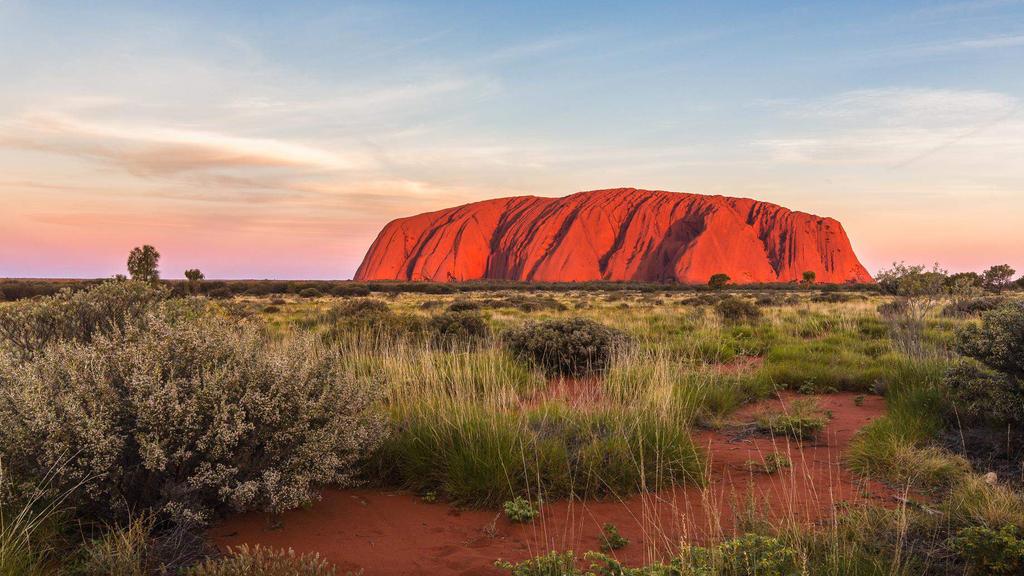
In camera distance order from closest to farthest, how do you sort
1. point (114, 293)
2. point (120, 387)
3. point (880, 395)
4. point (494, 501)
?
point (120, 387) < point (494, 501) < point (114, 293) < point (880, 395)

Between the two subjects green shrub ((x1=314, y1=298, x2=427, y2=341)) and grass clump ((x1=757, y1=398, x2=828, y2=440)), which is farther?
green shrub ((x1=314, y1=298, x2=427, y2=341))

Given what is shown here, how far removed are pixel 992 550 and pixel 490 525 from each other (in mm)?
2893

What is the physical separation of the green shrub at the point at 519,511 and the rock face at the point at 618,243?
92.7 meters

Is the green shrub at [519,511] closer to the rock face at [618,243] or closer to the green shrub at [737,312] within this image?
the green shrub at [737,312]

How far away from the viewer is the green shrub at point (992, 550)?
3.02m

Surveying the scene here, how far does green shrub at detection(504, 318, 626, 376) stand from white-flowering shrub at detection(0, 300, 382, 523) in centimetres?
579

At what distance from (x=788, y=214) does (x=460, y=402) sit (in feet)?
400

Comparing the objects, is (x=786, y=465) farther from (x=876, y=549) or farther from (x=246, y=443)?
(x=246, y=443)

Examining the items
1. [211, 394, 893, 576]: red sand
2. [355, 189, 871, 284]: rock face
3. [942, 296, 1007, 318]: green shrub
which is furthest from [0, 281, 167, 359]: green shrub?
[355, 189, 871, 284]: rock face

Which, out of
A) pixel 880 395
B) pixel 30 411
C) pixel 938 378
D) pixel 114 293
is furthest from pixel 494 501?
pixel 880 395

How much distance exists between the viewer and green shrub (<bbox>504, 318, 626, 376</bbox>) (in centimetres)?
1021

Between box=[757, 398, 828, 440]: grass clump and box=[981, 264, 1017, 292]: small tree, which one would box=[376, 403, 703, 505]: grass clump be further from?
box=[981, 264, 1017, 292]: small tree

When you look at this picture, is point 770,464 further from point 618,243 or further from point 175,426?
point 618,243

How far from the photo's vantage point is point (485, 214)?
11956 centimetres
